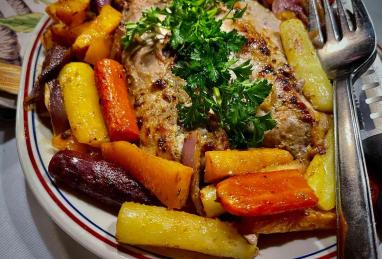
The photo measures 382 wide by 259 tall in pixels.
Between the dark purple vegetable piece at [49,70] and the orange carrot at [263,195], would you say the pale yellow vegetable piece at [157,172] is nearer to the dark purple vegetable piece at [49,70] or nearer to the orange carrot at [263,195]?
the orange carrot at [263,195]

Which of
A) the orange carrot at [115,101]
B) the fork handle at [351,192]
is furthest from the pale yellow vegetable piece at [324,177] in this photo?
the orange carrot at [115,101]

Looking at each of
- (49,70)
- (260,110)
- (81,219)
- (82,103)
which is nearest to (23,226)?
(81,219)

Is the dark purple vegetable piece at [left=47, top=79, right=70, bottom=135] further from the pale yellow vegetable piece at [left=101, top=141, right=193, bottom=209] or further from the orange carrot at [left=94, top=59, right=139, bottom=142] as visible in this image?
the pale yellow vegetable piece at [left=101, top=141, right=193, bottom=209]

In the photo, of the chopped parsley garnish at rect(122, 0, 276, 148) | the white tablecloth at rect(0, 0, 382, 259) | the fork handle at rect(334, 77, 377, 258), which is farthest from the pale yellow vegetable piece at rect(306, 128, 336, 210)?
the white tablecloth at rect(0, 0, 382, 259)

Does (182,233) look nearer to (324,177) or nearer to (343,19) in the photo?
(324,177)

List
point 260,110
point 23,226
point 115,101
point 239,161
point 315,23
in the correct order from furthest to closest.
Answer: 1. point 315,23
2. point 23,226
3. point 115,101
4. point 260,110
5. point 239,161

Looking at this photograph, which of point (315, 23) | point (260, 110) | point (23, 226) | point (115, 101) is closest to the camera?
point (260, 110)
